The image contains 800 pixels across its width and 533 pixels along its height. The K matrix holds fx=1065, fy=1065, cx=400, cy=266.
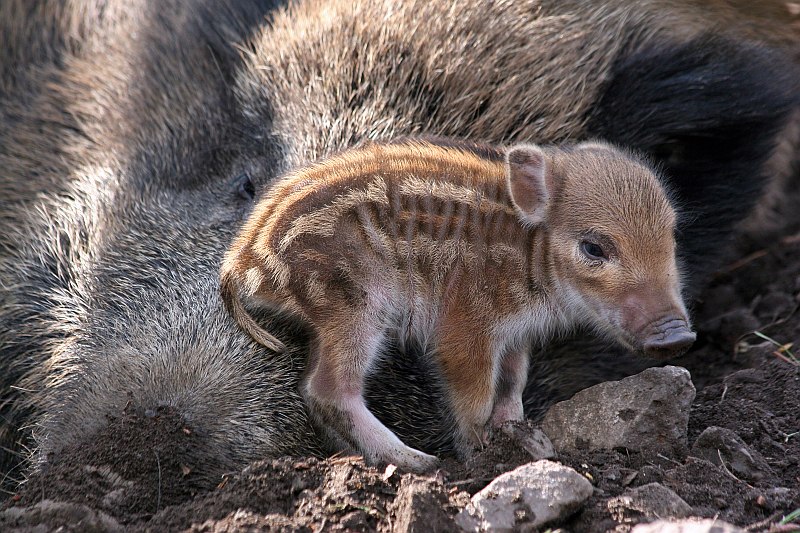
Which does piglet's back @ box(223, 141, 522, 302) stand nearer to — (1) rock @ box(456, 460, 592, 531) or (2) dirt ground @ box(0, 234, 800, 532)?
(2) dirt ground @ box(0, 234, 800, 532)

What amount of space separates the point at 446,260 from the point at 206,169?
1559mm

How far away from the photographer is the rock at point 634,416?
11.6ft

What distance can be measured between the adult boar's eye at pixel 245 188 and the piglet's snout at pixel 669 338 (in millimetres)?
1928

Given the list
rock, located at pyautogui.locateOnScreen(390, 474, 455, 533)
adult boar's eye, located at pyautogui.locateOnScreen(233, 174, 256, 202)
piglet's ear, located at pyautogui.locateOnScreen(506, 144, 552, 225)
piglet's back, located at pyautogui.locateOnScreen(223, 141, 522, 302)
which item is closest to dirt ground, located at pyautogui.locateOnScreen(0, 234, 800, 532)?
rock, located at pyautogui.locateOnScreen(390, 474, 455, 533)

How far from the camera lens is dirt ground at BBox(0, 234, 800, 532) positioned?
309 cm

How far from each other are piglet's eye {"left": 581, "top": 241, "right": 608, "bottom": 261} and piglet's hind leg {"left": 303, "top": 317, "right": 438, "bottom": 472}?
78 centimetres

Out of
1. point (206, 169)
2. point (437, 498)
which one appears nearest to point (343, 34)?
point (206, 169)

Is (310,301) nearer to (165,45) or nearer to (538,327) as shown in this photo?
(538,327)

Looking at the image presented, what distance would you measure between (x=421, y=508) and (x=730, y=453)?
3.78 feet

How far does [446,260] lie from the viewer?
12.3 ft

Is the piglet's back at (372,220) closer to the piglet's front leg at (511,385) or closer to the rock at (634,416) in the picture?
the piglet's front leg at (511,385)

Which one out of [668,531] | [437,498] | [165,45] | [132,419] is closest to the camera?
[668,531]

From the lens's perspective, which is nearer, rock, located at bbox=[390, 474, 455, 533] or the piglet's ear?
rock, located at bbox=[390, 474, 455, 533]

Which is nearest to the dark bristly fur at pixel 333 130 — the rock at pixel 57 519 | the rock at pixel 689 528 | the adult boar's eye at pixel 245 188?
the adult boar's eye at pixel 245 188
